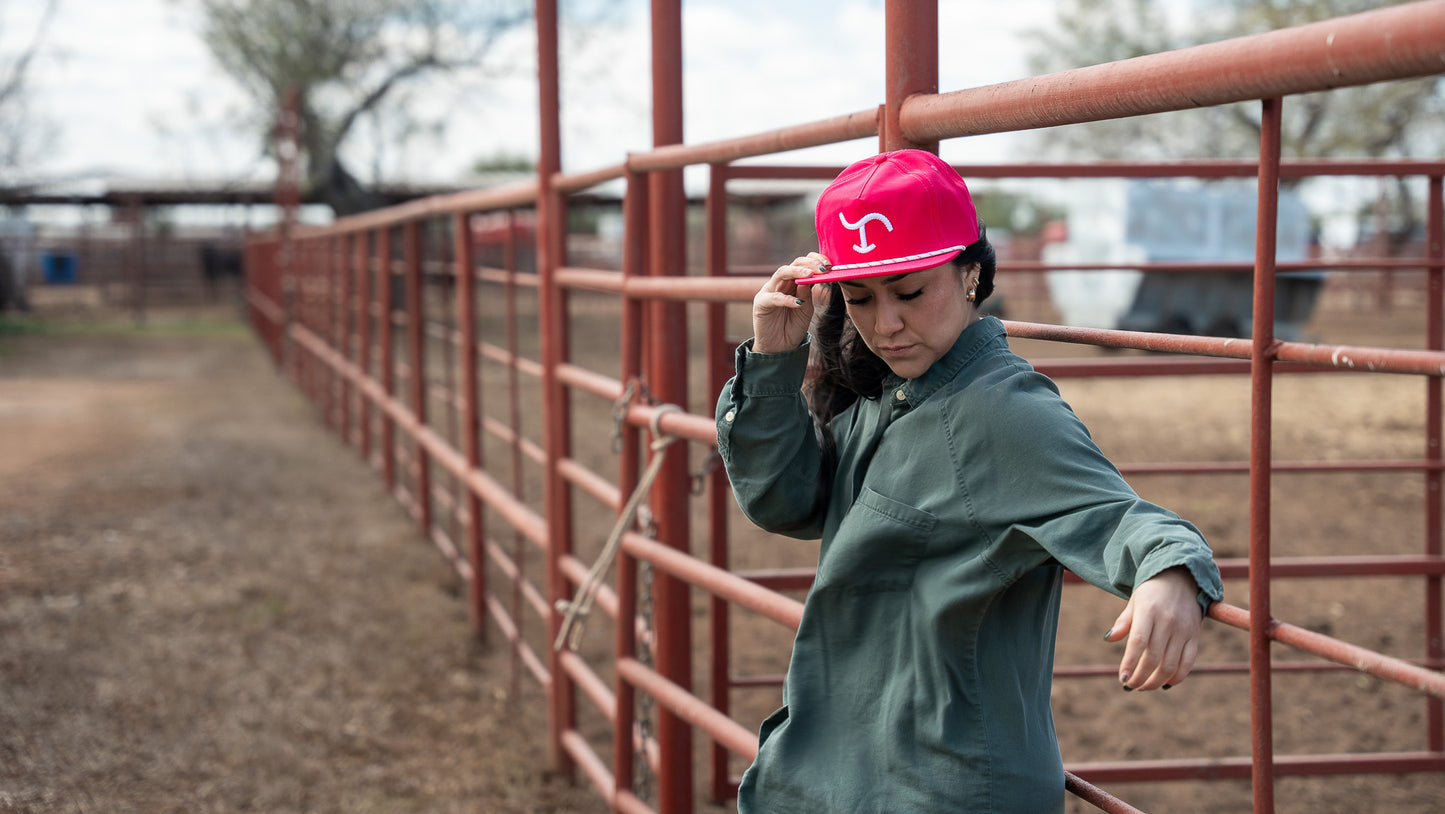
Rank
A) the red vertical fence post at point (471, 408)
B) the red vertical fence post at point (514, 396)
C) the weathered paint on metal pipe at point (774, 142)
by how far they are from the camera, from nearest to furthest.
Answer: the weathered paint on metal pipe at point (774, 142)
the red vertical fence post at point (514, 396)
the red vertical fence post at point (471, 408)

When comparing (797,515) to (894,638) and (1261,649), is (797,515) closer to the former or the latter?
(894,638)

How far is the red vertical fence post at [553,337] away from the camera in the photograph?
3.03m

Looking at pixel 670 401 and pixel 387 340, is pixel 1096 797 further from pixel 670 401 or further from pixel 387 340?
pixel 387 340

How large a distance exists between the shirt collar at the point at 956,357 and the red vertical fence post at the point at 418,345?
419cm

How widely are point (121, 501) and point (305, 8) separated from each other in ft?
53.8

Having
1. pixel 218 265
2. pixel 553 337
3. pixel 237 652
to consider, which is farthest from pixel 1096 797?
pixel 218 265

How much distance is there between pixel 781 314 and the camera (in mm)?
1418

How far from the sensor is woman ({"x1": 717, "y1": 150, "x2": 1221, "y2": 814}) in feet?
3.86

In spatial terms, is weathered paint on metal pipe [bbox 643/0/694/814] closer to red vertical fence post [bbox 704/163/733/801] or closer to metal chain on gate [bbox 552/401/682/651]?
metal chain on gate [bbox 552/401/682/651]

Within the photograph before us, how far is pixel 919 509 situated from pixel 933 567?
0.22ft

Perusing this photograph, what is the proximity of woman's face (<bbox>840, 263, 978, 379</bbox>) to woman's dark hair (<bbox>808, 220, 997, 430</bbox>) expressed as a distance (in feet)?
0.12

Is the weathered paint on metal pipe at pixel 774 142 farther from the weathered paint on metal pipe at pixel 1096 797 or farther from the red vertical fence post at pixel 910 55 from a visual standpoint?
the weathered paint on metal pipe at pixel 1096 797

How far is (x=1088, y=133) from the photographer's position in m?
23.7

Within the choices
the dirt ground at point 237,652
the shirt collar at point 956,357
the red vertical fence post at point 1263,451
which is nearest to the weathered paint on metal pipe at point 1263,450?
the red vertical fence post at point 1263,451
